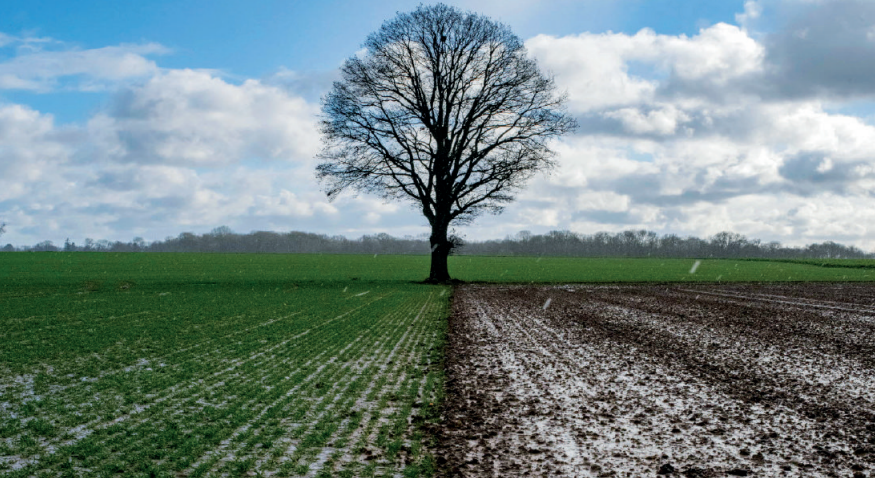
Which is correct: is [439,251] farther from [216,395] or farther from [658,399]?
[216,395]

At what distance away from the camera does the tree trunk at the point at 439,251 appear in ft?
133

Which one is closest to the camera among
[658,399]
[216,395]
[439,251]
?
[216,395]

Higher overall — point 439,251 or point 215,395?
point 439,251

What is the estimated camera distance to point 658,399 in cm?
912

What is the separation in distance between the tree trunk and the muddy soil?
72.1ft

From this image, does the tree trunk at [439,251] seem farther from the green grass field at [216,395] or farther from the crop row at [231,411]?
the crop row at [231,411]

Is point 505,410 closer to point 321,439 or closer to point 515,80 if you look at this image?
point 321,439

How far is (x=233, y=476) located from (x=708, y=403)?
21.8ft

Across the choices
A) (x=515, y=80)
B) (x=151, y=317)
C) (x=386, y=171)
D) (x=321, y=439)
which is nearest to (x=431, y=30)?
(x=515, y=80)

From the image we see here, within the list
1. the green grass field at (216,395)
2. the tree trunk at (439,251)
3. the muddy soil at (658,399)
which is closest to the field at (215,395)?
the green grass field at (216,395)

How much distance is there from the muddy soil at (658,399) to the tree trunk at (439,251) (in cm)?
2198

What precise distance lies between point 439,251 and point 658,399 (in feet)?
106

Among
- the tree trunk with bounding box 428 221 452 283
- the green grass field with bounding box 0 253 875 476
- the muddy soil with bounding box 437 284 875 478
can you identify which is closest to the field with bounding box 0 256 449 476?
the green grass field with bounding box 0 253 875 476

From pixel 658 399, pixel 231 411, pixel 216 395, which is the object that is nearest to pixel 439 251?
pixel 658 399
